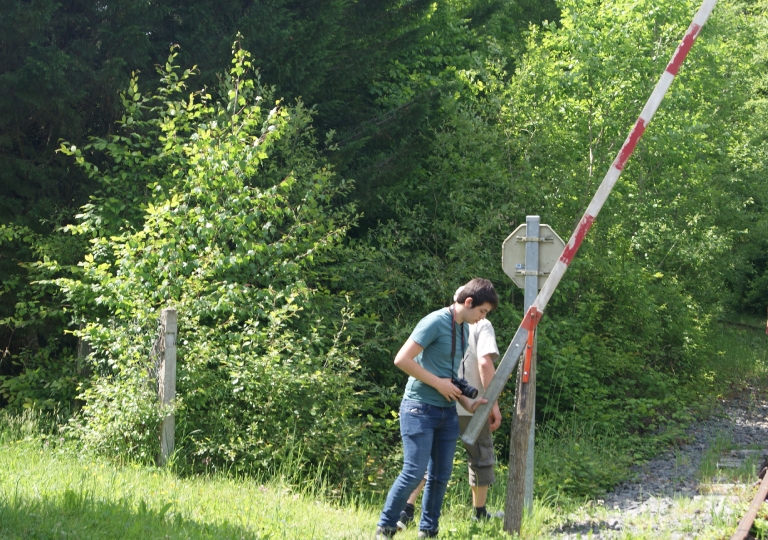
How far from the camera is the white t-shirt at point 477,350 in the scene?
6.30 metres

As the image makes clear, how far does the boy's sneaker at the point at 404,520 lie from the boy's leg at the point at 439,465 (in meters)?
0.20

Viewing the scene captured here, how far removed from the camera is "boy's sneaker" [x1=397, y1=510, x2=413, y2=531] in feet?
20.3

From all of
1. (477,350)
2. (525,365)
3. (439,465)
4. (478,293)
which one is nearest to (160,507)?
(439,465)

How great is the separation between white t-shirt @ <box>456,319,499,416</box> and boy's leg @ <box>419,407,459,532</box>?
1.68 feet

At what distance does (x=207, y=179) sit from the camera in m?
9.32

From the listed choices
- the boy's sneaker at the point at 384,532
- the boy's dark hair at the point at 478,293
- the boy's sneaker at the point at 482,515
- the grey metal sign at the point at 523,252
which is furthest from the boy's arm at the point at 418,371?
the boy's sneaker at the point at 482,515

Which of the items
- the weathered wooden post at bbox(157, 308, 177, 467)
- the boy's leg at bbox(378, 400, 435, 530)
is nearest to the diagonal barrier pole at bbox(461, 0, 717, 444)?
the boy's leg at bbox(378, 400, 435, 530)

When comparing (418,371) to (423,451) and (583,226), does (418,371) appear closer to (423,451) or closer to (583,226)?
(423,451)

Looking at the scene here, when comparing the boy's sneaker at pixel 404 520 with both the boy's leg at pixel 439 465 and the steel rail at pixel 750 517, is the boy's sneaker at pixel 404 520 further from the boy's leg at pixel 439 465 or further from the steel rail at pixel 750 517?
the steel rail at pixel 750 517

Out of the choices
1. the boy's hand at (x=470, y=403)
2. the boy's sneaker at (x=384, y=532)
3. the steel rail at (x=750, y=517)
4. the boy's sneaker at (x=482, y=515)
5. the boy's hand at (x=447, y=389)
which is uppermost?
the boy's hand at (x=447, y=389)

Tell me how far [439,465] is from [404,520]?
807mm

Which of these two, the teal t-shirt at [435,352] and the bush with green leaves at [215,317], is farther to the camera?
the bush with green leaves at [215,317]

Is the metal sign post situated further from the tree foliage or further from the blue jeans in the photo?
the tree foliage

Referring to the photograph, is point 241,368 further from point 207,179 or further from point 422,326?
point 422,326
